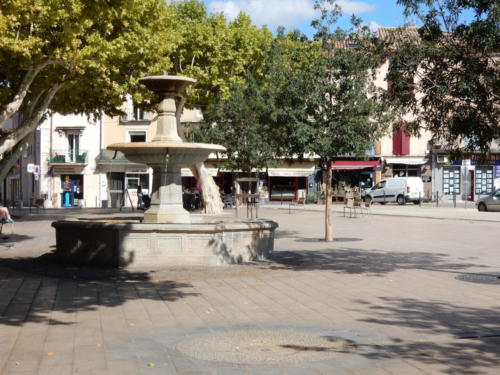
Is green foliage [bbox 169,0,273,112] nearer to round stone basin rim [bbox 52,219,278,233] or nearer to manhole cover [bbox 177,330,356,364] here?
round stone basin rim [bbox 52,219,278,233]

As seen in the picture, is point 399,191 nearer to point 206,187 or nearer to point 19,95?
point 206,187

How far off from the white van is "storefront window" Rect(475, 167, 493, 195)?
887 cm

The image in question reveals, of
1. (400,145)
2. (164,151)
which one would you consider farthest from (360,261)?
(400,145)

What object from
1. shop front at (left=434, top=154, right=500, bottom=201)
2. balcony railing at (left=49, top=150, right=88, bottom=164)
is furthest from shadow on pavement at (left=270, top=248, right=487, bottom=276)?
shop front at (left=434, top=154, right=500, bottom=201)

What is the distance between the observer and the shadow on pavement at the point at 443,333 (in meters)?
5.60

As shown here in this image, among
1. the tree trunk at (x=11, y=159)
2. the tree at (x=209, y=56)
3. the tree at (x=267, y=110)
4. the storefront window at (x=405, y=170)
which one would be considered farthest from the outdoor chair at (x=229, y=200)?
the tree trunk at (x=11, y=159)

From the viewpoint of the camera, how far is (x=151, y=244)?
11.6 metres

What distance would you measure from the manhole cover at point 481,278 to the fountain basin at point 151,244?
3.85 metres

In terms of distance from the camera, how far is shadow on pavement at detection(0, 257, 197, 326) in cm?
777

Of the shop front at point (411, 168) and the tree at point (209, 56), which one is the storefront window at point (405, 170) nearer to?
the shop front at point (411, 168)

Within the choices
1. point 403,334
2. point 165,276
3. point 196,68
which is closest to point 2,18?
point 165,276

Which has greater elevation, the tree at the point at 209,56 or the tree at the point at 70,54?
the tree at the point at 209,56

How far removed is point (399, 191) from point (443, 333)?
40385 mm

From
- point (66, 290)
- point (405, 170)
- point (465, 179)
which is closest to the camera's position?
point (66, 290)
